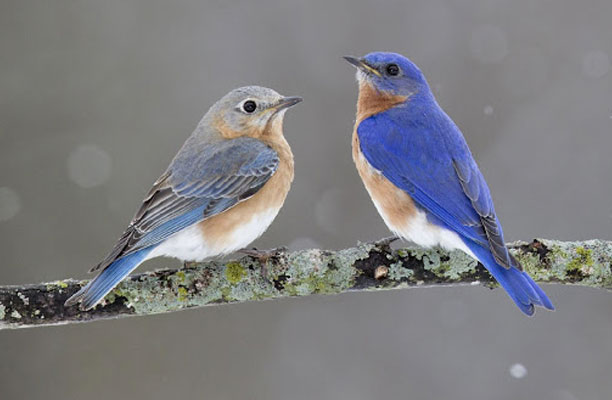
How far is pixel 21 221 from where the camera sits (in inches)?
317

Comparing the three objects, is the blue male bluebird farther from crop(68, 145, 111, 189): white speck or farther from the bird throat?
crop(68, 145, 111, 189): white speck

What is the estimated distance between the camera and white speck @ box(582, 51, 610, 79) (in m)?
8.91

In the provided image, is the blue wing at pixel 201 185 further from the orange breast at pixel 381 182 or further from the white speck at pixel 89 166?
the white speck at pixel 89 166

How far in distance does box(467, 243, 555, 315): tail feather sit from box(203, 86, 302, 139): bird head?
1.60 metres

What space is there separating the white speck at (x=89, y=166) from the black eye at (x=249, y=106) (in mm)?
3689

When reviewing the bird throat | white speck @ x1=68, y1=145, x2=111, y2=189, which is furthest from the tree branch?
white speck @ x1=68, y1=145, x2=111, y2=189

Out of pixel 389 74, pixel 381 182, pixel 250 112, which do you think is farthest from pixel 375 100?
A: pixel 250 112

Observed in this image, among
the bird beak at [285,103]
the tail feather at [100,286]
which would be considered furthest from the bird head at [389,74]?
the tail feather at [100,286]

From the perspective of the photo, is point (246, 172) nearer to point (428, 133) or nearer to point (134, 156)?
point (428, 133)

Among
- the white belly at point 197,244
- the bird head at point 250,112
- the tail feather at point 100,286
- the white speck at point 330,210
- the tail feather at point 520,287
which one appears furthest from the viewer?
the white speck at point 330,210

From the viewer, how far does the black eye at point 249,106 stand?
496 cm

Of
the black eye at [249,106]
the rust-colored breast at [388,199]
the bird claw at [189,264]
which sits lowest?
the bird claw at [189,264]

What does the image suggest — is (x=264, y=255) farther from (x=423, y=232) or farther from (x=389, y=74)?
(x=389, y=74)

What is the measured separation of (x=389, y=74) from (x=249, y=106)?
43.1 inches
